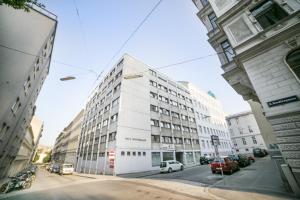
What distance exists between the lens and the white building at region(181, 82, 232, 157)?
135ft

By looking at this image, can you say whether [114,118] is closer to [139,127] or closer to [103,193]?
[139,127]

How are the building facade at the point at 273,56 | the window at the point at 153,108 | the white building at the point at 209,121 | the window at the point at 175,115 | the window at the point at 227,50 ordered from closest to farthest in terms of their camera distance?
the building facade at the point at 273,56 → the window at the point at 227,50 → the window at the point at 153,108 → the window at the point at 175,115 → the white building at the point at 209,121

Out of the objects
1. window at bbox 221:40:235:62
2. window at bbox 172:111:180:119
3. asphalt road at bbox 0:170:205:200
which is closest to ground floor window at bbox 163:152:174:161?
window at bbox 172:111:180:119

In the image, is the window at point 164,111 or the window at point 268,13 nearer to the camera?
the window at point 268,13

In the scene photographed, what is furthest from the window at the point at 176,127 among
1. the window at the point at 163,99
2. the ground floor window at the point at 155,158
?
the ground floor window at the point at 155,158

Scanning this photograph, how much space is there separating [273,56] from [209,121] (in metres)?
42.5

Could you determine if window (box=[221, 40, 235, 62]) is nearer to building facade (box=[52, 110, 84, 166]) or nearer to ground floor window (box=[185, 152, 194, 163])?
ground floor window (box=[185, 152, 194, 163])

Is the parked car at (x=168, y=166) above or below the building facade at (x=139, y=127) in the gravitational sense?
below

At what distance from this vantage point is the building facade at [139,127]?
22969 mm

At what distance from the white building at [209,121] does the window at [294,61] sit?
31657mm

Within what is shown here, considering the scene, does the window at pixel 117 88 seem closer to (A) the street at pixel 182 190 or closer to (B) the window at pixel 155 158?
(B) the window at pixel 155 158

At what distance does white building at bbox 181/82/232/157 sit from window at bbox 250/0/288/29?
3105cm

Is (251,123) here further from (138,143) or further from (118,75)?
(118,75)


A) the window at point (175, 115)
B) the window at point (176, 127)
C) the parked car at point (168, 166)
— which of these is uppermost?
the window at point (175, 115)
